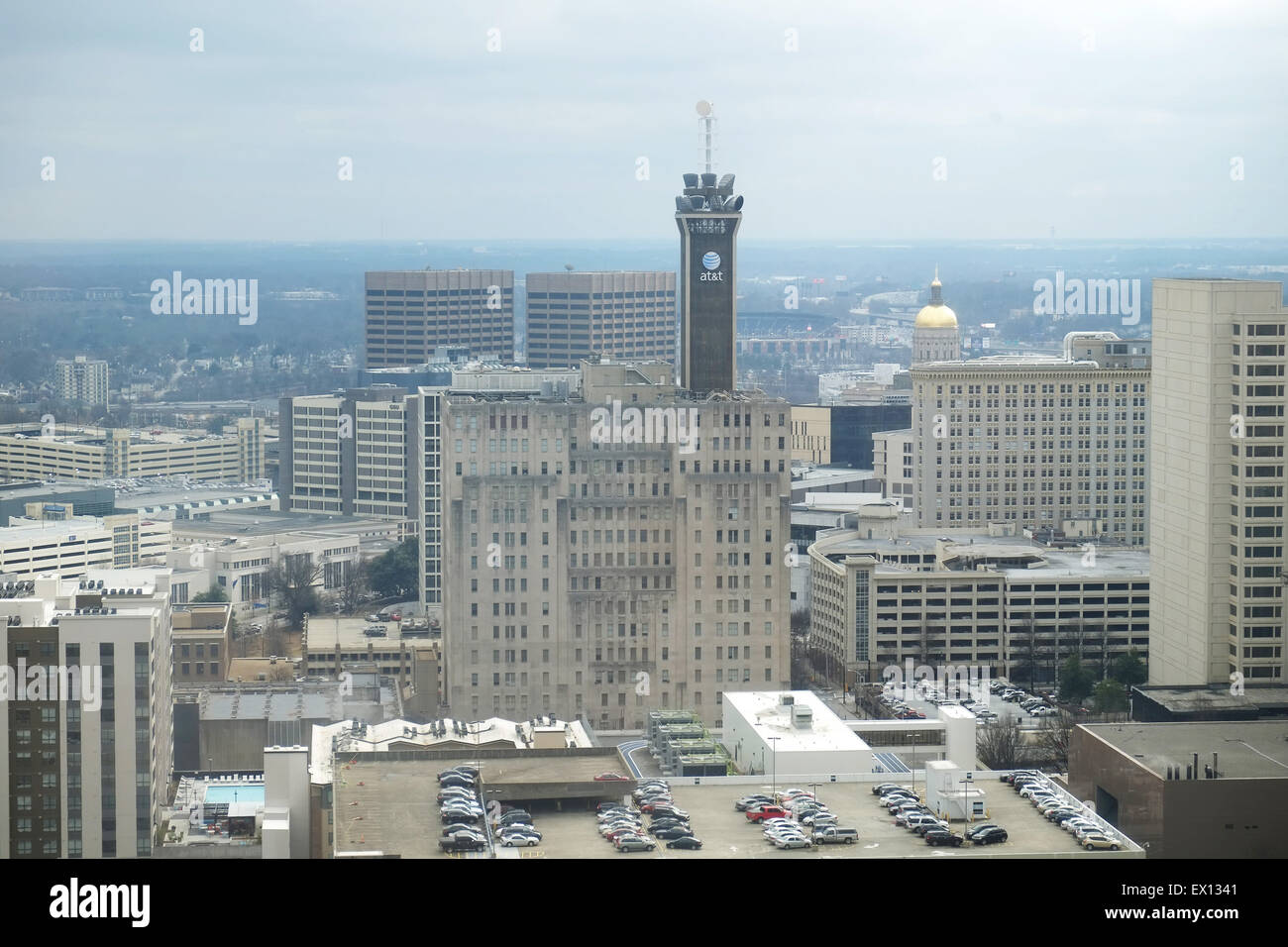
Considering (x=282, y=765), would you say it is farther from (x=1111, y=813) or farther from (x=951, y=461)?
(x=951, y=461)

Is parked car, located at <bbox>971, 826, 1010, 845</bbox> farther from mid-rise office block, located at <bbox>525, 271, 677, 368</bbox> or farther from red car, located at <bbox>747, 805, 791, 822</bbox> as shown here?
mid-rise office block, located at <bbox>525, 271, 677, 368</bbox>

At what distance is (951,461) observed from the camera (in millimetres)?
24031

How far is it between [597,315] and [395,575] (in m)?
15.8

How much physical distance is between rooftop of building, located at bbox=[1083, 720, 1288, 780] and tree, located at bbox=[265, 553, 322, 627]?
11.3m

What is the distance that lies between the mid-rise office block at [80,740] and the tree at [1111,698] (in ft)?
25.5

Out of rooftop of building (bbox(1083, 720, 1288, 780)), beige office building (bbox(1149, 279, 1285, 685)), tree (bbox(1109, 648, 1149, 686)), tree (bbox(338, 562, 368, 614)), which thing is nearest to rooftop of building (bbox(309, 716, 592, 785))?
rooftop of building (bbox(1083, 720, 1288, 780))

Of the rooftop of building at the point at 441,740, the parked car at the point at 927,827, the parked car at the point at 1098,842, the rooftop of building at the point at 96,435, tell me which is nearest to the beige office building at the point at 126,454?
the rooftop of building at the point at 96,435

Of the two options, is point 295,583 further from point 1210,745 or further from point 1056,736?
point 1210,745

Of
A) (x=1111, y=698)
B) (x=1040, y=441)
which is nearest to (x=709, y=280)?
(x=1040, y=441)

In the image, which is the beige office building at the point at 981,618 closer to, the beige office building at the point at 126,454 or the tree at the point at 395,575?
the tree at the point at 395,575
